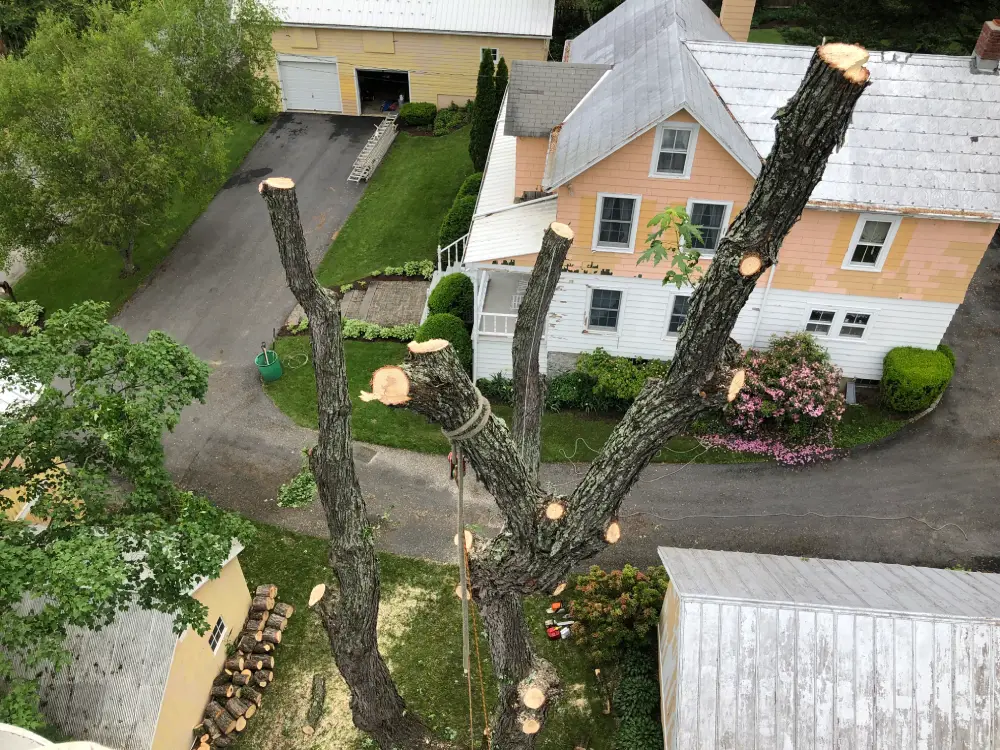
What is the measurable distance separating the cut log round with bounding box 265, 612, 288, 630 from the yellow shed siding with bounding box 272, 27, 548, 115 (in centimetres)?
2635

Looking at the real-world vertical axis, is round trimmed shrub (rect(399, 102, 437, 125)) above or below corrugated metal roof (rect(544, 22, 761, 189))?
below

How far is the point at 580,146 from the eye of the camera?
16562 millimetres

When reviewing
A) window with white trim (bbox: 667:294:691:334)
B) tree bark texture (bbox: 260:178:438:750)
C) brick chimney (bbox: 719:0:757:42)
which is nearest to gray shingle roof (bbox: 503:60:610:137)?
window with white trim (bbox: 667:294:691:334)

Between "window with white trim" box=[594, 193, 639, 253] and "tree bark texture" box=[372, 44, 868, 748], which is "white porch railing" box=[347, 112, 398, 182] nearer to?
"window with white trim" box=[594, 193, 639, 253]

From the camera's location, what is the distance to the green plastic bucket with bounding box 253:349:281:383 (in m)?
19.4

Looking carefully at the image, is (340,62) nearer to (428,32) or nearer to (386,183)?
(428,32)

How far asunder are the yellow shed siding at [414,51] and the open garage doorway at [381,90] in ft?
2.36

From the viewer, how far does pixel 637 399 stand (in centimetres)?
753

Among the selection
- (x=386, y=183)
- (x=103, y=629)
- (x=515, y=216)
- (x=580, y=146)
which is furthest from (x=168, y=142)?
(x=103, y=629)

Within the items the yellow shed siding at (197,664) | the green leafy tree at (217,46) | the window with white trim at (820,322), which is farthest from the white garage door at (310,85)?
the yellow shed siding at (197,664)

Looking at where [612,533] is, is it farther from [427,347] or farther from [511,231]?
[511,231]

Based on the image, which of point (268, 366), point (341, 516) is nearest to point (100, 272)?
point (268, 366)

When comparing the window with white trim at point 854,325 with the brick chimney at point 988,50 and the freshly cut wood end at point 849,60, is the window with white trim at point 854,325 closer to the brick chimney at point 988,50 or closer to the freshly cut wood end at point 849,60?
the brick chimney at point 988,50

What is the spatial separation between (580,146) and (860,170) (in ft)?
22.0
